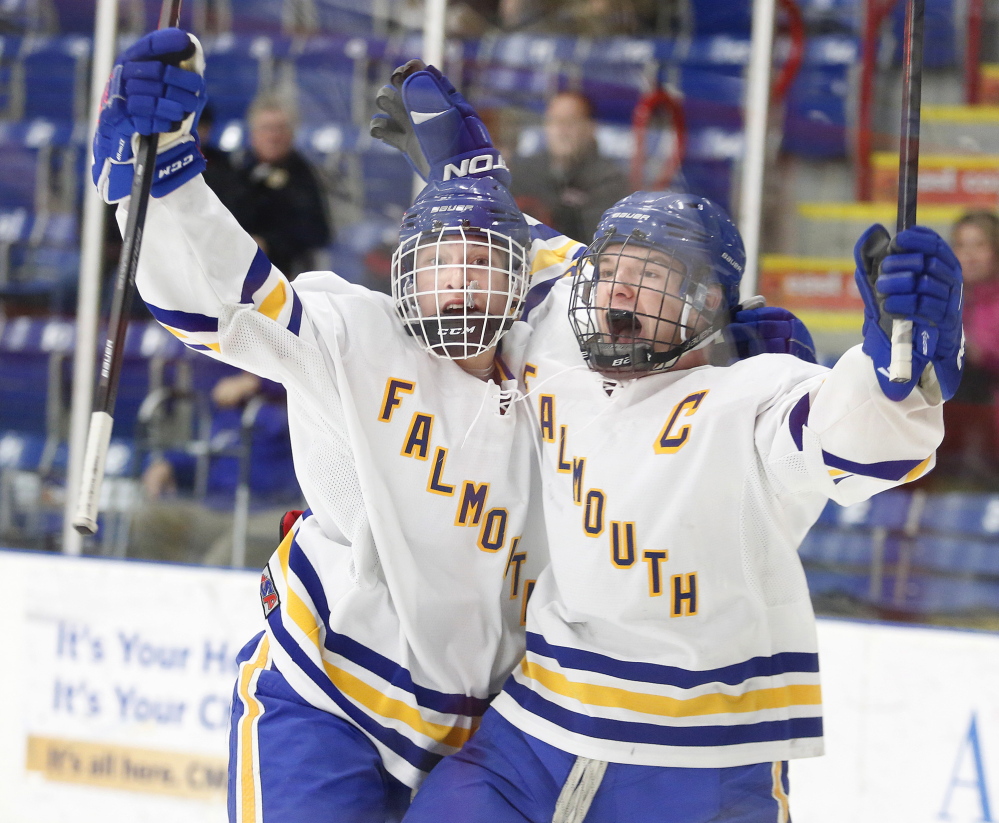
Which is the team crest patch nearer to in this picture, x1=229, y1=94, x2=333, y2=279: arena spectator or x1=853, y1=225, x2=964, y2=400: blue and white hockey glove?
x1=853, y1=225, x2=964, y2=400: blue and white hockey glove

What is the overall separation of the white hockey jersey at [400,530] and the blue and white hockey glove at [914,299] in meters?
0.62

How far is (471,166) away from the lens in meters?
2.03

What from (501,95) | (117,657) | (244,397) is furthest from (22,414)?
(501,95)

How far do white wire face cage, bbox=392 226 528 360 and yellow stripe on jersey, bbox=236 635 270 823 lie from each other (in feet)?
1.90

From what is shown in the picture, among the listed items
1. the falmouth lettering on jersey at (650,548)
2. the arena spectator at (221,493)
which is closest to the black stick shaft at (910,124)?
the falmouth lettering on jersey at (650,548)

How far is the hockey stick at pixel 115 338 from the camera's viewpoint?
1474mm

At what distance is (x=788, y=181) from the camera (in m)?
3.32

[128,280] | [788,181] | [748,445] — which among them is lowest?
[748,445]

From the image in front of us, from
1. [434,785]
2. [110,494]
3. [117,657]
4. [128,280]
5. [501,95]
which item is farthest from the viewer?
[501,95]

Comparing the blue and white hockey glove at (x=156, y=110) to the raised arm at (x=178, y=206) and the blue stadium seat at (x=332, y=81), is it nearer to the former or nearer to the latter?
the raised arm at (x=178, y=206)

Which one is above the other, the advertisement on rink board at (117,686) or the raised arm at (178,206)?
the raised arm at (178,206)

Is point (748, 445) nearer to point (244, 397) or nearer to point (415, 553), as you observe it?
point (415, 553)

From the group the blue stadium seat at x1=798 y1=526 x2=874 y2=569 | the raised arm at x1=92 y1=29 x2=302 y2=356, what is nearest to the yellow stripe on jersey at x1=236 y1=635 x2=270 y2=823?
the raised arm at x1=92 y1=29 x2=302 y2=356

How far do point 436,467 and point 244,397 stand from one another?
80.7 inches
